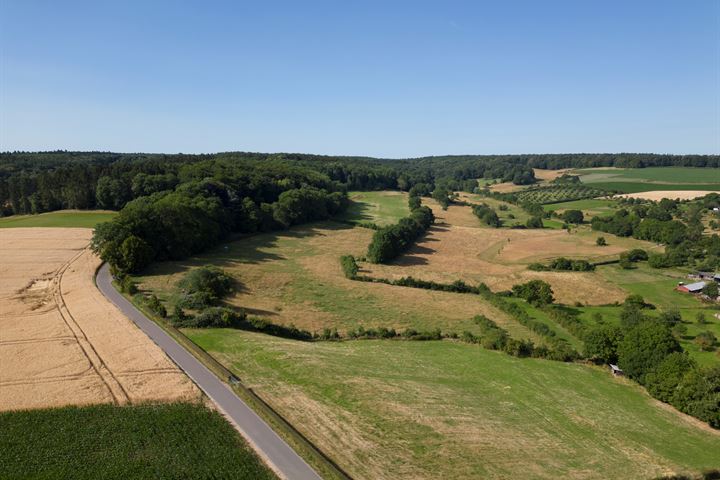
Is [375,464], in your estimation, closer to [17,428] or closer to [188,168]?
[17,428]

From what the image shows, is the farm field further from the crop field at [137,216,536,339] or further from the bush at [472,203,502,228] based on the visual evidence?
the crop field at [137,216,536,339]

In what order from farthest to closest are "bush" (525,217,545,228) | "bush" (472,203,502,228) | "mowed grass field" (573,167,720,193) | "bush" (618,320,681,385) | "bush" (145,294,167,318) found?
"mowed grass field" (573,167,720,193)
"bush" (472,203,502,228)
"bush" (525,217,545,228)
"bush" (145,294,167,318)
"bush" (618,320,681,385)

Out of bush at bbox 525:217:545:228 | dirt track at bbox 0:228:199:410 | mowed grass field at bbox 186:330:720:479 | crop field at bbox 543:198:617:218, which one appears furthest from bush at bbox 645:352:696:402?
crop field at bbox 543:198:617:218

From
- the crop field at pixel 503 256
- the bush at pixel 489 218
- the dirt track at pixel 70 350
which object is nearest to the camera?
the dirt track at pixel 70 350

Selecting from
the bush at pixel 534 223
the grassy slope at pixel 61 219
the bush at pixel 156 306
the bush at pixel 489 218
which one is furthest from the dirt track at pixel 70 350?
the bush at pixel 534 223

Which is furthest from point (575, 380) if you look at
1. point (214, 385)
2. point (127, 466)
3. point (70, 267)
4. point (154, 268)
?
point (70, 267)

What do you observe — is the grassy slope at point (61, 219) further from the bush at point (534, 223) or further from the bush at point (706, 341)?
the bush at point (534, 223)

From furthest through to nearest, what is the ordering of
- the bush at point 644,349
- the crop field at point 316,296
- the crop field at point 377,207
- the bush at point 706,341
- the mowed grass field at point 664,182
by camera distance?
the mowed grass field at point 664,182
the crop field at point 377,207
the crop field at point 316,296
the bush at point 706,341
the bush at point 644,349
